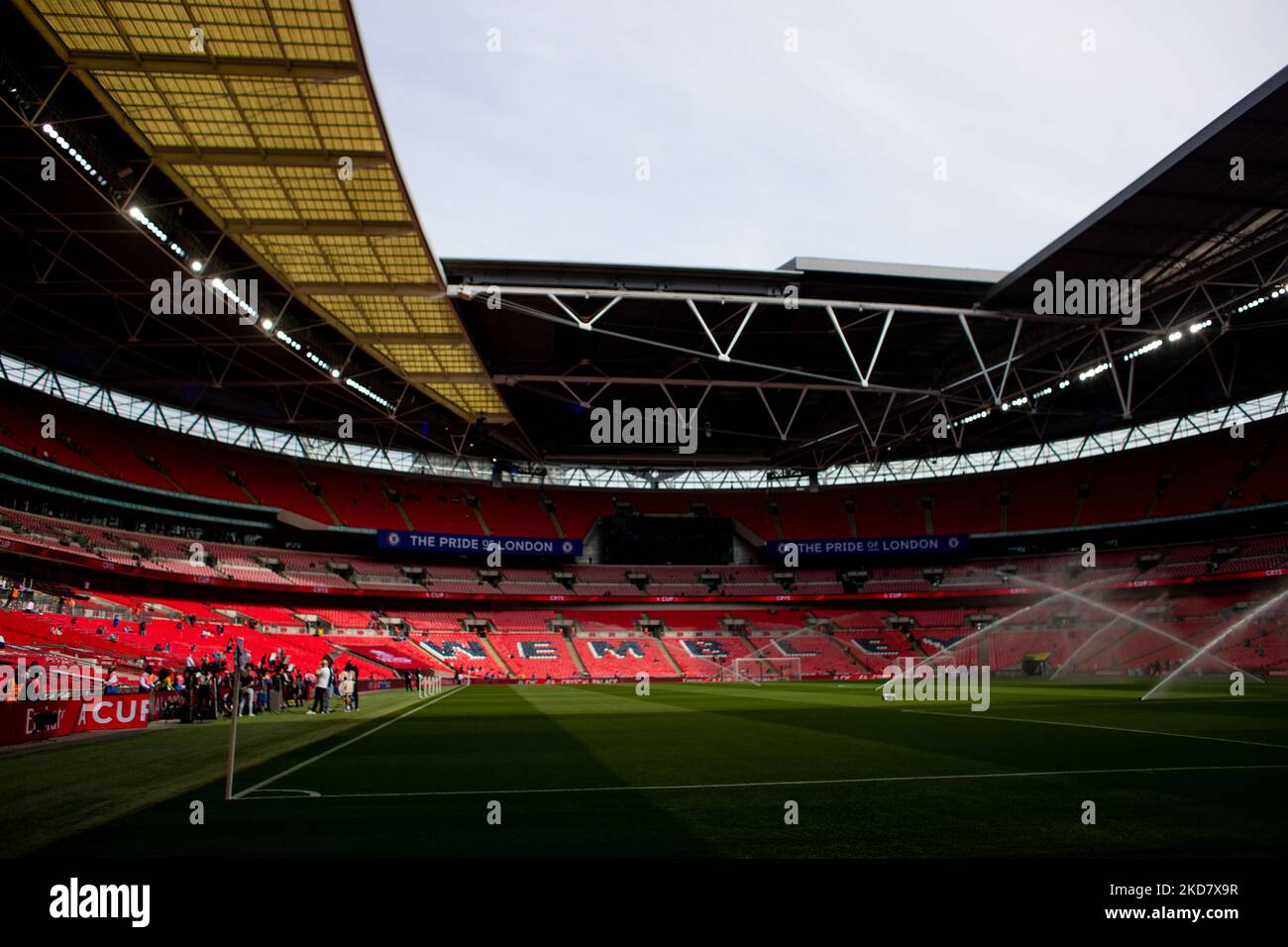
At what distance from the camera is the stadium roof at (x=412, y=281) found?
1855cm

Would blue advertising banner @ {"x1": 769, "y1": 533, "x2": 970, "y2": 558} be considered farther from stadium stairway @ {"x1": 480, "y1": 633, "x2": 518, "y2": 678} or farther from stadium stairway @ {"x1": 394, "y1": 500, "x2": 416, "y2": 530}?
stadium stairway @ {"x1": 394, "y1": 500, "x2": 416, "y2": 530}

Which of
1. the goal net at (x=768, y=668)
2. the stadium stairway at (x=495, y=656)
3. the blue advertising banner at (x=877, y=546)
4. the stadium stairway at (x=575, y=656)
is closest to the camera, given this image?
the goal net at (x=768, y=668)

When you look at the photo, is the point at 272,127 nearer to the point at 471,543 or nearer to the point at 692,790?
the point at 692,790

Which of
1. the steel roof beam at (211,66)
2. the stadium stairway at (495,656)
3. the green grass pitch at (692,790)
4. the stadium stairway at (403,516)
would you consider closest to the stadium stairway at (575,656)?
the stadium stairway at (495,656)

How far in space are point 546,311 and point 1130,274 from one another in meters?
21.4

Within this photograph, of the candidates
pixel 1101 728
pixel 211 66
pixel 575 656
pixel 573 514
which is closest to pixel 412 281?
pixel 211 66

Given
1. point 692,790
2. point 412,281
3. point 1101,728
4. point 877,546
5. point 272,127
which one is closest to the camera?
point 692,790

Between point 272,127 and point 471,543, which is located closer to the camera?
point 272,127

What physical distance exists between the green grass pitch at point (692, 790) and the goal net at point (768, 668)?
35330mm

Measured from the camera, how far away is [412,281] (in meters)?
27.1

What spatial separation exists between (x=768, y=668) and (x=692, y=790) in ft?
150

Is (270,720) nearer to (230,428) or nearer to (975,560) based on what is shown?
(230,428)

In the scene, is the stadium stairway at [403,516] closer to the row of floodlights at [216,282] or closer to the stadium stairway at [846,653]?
the row of floodlights at [216,282]

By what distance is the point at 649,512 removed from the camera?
2571 inches
